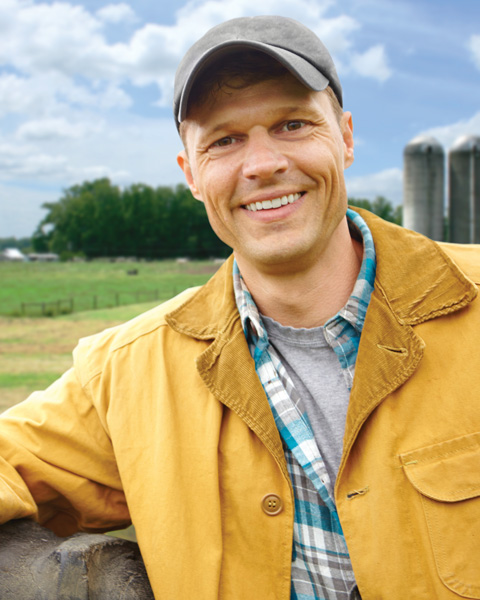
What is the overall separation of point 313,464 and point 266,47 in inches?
49.2

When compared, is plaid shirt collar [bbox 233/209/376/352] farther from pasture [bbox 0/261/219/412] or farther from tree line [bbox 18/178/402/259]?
tree line [bbox 18/178/402/259]

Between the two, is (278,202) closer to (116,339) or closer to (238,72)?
(238,72)

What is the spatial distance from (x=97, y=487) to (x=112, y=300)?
23177 millimetres

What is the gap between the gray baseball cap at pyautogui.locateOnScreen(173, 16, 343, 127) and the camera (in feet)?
5.78

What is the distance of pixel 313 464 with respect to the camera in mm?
1766

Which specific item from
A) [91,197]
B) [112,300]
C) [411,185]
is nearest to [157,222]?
[91,197]

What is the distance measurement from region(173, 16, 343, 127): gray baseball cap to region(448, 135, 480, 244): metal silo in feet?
30.9

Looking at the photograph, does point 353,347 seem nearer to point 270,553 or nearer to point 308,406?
point 308,406

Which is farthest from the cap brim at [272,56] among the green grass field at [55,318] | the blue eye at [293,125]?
the green grass field at [55,318]

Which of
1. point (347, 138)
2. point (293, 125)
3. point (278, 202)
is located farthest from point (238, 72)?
point (347, 138)

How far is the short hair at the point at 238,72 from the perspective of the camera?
5.98ft

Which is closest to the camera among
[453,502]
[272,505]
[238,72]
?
[453,502]

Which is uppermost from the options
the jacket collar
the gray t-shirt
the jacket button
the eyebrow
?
the eyebrow

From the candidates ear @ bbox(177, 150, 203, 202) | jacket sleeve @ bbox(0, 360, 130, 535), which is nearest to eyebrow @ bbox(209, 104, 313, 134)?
ear @ bbox(177, 150, 203, 202)
